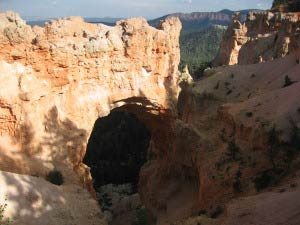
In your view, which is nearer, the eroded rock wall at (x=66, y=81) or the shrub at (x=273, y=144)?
the shrub at (x=273, y=144)

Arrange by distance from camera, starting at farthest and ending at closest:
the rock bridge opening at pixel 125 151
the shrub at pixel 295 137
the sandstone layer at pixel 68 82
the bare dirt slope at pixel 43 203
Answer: the rock bridge opening at pixel 125 151, the sandstone layer at pixel 68 82, the shrub at pixel 295 137, the bare dirt slope at pixel 43 203

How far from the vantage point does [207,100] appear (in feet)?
81.5

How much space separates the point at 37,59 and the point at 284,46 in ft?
85.6

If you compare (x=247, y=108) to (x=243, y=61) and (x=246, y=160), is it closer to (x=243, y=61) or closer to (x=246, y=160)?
(x=246, y=160)

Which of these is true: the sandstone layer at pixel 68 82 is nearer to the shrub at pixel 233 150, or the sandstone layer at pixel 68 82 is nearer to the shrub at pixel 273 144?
the shrub at pixel 233 150

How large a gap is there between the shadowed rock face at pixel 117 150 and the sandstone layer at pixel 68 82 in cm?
1608

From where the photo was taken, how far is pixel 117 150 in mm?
40562

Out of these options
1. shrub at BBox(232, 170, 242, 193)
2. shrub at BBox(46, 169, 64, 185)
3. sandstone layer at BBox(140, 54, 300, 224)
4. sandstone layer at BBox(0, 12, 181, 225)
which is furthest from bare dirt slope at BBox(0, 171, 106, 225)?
shrub at BBox(232, 170, 242, 193)

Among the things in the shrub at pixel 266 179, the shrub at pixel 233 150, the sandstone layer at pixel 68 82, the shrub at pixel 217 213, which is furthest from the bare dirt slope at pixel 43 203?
the shrub at pixel 233 150

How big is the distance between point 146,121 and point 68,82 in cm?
841

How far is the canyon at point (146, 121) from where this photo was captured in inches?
530

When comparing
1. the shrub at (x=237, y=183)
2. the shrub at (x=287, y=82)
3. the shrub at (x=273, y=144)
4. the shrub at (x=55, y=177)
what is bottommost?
the shrub at (x=55, y=177)

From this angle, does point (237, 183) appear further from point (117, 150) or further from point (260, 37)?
point (260, 37)

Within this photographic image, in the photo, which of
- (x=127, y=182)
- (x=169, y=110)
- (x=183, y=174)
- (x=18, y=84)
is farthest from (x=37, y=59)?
(x=127, y=182)
